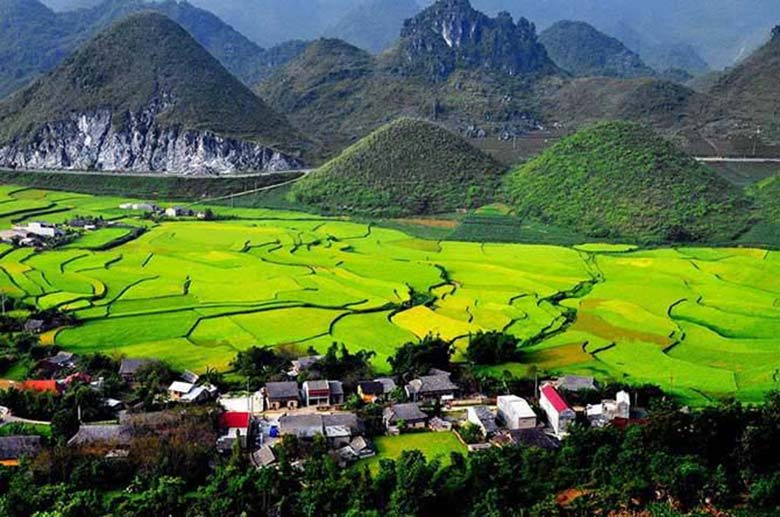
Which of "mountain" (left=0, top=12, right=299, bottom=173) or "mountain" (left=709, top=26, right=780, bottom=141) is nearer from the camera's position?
"mountain" (left=0, top=12, right=299, bottom=173)

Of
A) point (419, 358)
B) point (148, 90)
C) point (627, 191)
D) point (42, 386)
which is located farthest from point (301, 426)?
point (148, 90)

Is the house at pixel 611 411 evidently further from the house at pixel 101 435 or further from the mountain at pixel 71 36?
the mountain at pixel 71 36

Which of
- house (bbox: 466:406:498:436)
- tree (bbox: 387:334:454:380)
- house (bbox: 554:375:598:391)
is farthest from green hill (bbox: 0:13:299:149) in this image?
house (bbox: 466:406:498:436)

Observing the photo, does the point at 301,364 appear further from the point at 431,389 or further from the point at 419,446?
the point at 419,446

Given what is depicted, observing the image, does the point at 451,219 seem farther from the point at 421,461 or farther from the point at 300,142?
the point at 421,461

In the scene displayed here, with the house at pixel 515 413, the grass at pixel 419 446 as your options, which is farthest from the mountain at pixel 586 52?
the grass at pixel 419 446

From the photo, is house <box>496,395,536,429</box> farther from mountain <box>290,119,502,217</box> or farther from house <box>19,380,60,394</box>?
mountain <box>290,119,502,217</box>
